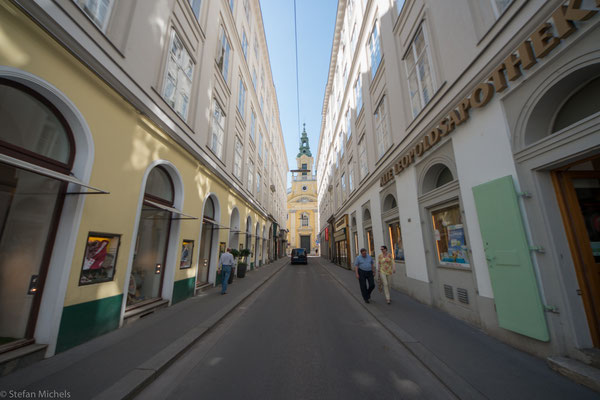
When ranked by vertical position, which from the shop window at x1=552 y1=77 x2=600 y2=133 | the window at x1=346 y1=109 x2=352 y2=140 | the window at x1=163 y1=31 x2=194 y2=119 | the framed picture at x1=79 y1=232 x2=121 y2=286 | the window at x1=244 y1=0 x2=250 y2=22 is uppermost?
the window at x1=244 y1=0 x2=250 y2=22

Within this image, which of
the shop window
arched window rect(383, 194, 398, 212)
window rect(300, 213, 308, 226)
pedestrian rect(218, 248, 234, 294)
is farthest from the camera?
window rect(300, 213, 308, 226)

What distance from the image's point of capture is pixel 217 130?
1160cm

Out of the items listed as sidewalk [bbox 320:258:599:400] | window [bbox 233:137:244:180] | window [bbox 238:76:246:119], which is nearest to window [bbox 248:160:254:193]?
window [bbox 233:137:244:180]

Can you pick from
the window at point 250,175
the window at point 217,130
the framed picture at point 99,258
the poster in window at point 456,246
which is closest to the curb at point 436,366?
the poster in window at point 456,246

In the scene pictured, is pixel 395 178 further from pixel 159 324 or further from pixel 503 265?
pixel 159 324

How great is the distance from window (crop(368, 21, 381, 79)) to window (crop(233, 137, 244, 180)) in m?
9.19

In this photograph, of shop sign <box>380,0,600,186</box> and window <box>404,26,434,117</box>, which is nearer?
shop sign <box>380,0,600,186</box>

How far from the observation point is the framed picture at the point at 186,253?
8.01 metres

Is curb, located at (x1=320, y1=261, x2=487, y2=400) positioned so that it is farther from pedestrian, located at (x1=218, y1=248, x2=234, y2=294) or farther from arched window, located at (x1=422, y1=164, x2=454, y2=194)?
pedestrian, located at (x1=218, y1=248, x2=234, y2=294)

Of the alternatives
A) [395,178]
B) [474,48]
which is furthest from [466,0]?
[395,178]

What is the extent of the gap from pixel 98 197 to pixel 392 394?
20.9 ft

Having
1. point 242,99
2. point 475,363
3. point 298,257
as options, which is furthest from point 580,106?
point 298,257

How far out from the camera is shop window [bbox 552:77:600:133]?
11.6 ft

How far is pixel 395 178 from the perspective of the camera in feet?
31.2
